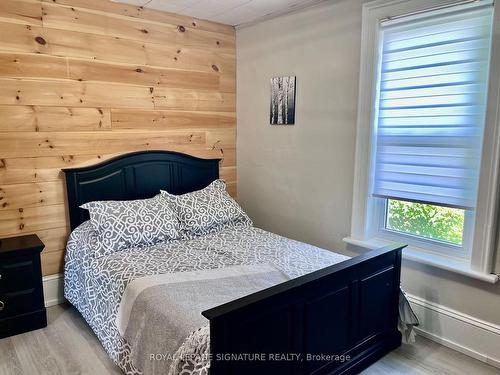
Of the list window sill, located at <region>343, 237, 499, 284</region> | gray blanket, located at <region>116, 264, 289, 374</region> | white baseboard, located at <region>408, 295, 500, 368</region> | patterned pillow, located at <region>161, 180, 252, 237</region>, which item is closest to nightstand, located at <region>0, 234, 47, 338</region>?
gray blanket, located at <region>116, 264, 289, 374</region>

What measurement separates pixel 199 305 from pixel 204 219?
3.99 feet

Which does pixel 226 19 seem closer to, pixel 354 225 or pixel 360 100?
pixel 360 100

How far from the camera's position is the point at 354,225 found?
290 centimetres

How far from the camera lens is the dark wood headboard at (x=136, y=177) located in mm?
2963

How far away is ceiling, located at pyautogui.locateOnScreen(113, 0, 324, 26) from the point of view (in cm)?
299

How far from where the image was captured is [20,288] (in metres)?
2.58

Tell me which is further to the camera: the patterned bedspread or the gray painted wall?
the gray painted wall

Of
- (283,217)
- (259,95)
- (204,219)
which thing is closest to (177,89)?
(259,95)

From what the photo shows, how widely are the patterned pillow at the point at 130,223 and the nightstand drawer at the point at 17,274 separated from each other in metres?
0.49

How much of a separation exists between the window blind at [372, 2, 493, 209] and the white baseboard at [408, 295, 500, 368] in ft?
2.28

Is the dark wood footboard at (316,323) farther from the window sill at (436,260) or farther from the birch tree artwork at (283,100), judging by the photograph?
the birch tree artwork at (283,100)

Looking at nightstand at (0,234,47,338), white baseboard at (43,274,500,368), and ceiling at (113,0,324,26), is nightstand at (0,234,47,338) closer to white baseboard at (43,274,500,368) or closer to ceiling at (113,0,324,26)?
ceiling at (113,0,324,26)

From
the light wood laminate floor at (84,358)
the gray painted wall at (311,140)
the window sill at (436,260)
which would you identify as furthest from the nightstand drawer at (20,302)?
the window sill at (436,260)

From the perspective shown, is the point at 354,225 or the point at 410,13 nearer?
the point at 410,13
